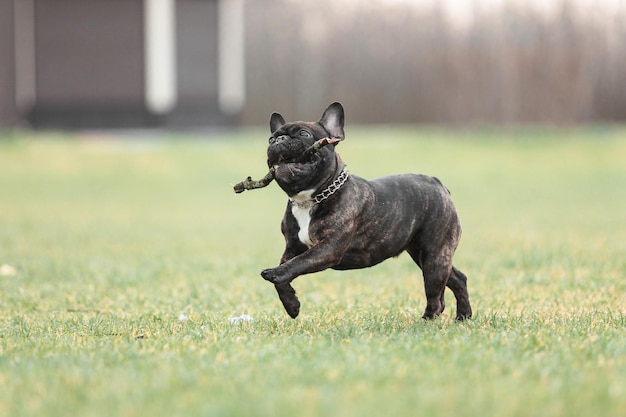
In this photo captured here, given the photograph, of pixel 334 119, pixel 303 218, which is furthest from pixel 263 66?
pixel 303 218

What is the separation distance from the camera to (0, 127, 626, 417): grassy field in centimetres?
Result: 368

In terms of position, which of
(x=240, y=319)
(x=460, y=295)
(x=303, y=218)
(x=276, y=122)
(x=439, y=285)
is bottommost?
(x=240, y=319)

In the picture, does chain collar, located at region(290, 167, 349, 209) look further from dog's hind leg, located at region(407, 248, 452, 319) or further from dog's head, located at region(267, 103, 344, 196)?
dog's hind leg, located at region(407, 248, 452, 319)

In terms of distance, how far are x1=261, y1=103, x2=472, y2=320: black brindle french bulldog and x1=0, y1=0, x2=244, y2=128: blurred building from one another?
26.7 m

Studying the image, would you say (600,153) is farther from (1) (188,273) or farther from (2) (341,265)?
(2) (341,265)

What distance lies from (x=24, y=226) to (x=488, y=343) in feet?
38.6

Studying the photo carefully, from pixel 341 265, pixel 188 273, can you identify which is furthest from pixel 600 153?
pixel 341 265

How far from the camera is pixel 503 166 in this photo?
2566 cm

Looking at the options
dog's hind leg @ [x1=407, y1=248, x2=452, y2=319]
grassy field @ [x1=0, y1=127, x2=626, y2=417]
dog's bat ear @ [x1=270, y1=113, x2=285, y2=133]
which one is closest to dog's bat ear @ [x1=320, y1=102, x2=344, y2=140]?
dog's bat ear @ [x1=270, y1=113, x2=285, y2=133]

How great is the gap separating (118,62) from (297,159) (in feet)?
89.9

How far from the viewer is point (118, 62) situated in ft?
103

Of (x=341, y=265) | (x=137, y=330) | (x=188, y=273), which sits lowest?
(x=188, y=273)

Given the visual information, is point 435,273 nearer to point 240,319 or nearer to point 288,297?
point 288,297

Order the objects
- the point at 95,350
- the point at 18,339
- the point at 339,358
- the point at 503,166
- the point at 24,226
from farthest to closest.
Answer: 1. the point at 503,166
2. the point at 24,226
3. the point at 18,339
4. the point at 95,350
5. the point at 339,358
